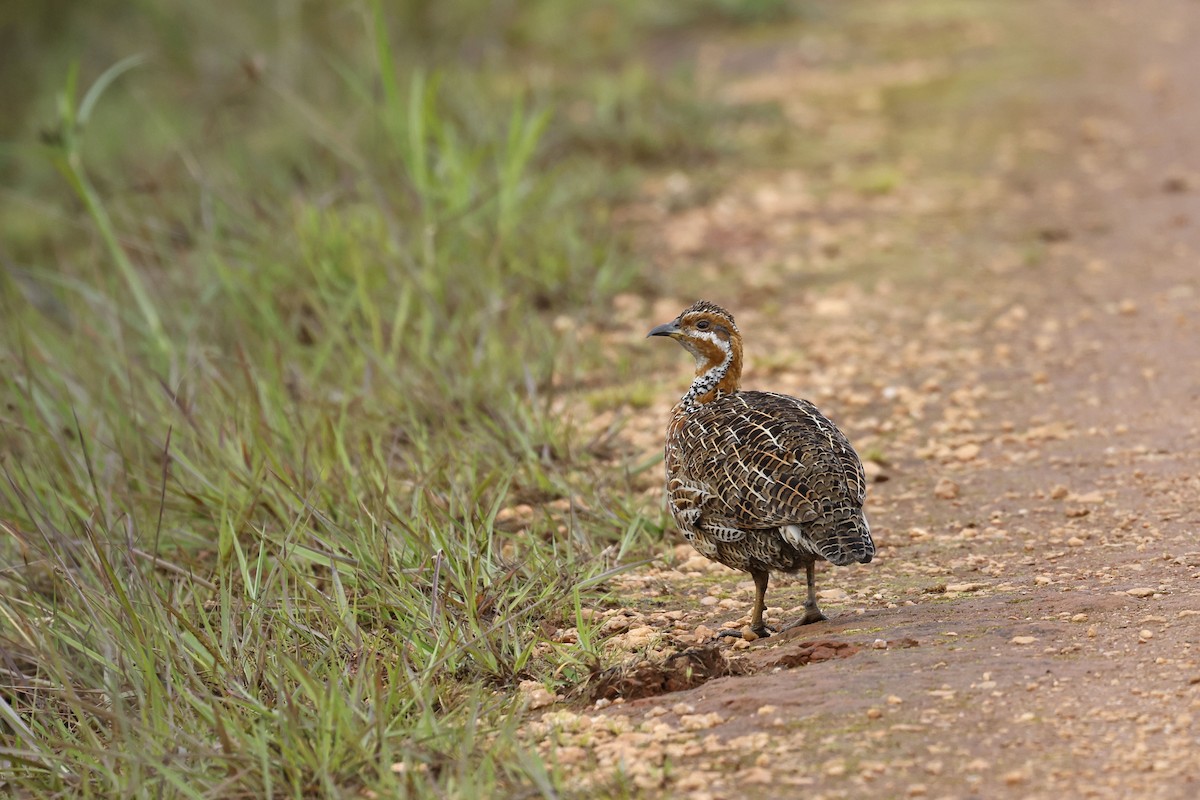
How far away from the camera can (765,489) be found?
3951 millimetres

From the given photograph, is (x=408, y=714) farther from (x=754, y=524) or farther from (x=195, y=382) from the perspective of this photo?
(x=195, y=382)

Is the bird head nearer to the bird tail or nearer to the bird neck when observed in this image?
the bird neck

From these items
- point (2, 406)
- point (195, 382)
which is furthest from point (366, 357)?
point (2, 406)

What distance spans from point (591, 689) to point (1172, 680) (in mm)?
1450

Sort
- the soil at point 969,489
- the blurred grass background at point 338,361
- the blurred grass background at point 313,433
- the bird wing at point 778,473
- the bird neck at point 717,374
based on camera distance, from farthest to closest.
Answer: the bird neck at point 717,374, the bird wing at point 778,473, the blurred grass background at point 338,361, the blurred grass background at point 313,433, the soil at point 969,489

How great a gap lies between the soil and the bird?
0.81 ft

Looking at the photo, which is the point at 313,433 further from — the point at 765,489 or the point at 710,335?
the point at 765,489

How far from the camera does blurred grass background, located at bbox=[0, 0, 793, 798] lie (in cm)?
360

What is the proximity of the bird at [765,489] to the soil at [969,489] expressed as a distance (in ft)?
0.81

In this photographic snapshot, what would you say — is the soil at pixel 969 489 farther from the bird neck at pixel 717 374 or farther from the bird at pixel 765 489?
the bird neck at pixel 717 374

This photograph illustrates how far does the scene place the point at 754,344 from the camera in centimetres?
703

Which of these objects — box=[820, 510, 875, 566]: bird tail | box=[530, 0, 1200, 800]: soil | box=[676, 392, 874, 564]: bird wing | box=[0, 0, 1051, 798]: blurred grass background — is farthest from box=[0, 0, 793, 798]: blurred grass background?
box=[820, 510, 875, 566]: bird tail

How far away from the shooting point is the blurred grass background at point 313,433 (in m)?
3.60

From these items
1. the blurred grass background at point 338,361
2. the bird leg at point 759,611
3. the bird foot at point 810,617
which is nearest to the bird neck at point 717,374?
the blurred grass background at point 338,361
